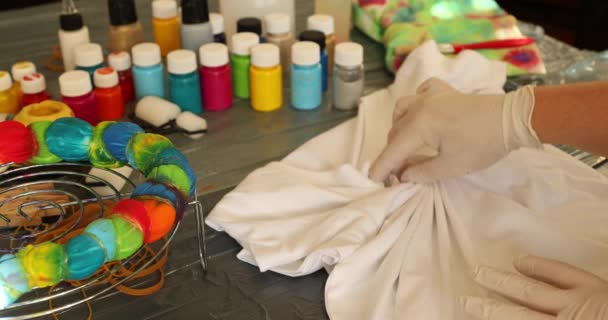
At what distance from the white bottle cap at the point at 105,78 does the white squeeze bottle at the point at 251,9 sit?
9.9 inches

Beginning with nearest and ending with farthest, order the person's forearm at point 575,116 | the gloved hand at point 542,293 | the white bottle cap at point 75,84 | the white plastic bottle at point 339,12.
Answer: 1. the gloved hand at point 542,293
2. the person's forearm at point 575,116
3. the white bottle cap at point 75,84
4. the white plastic bottle at point 339,12

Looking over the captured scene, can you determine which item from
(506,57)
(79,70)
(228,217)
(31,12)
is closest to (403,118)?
(228,217)

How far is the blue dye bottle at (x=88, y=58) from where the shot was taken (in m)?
0.96

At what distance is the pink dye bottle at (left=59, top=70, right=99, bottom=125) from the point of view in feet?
2.92

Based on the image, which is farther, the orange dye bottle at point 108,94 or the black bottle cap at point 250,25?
Result: the black bottle cap at point 250,25

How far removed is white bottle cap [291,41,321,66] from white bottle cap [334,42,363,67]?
3cm

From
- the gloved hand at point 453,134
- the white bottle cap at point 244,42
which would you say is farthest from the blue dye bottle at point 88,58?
the gloved hand at point 453,134

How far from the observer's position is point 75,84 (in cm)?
89

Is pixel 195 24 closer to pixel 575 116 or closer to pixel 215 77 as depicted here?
pixel 215 77

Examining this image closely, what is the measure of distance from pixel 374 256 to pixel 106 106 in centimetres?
49

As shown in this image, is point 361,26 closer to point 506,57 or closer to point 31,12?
point 506,57

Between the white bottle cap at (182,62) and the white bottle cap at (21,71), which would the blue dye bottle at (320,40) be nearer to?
the white bottle cap at (182,62)

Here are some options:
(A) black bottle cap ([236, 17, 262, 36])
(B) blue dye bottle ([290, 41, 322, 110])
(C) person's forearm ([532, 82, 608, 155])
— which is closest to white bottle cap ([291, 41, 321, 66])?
(B) blue dye bottle ([290, 41, 322, 110])

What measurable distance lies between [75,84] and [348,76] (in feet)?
1.32
